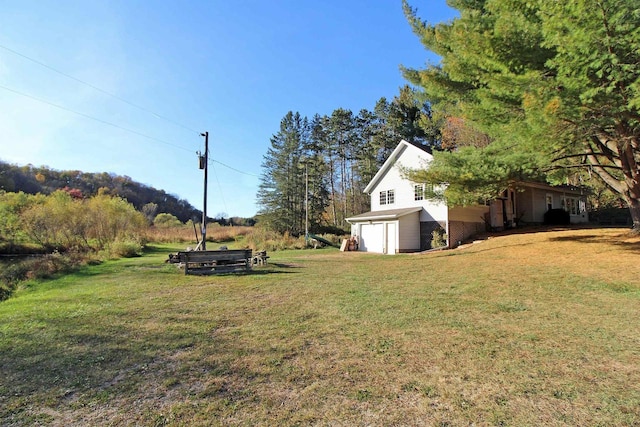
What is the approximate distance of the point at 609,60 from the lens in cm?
720

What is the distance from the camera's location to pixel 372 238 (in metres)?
22.1

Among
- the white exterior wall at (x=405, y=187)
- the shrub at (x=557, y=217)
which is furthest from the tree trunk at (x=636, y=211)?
the shrub at (x=557, y=217)

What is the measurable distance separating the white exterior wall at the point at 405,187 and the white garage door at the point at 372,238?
196 cm

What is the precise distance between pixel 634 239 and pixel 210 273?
611 inches

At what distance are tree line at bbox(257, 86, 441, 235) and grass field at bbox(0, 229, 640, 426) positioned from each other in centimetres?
2995

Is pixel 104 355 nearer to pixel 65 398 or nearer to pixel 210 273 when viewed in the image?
pixel 65 398

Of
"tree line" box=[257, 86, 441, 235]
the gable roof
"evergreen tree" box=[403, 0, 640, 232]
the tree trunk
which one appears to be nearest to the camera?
"evergreen tree" box=[403, 0, 640, 232]

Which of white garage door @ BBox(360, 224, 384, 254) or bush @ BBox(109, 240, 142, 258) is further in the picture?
white garage door @ BBox(360, 224, 384, 254)

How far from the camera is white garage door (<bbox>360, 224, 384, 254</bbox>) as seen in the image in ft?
69.8

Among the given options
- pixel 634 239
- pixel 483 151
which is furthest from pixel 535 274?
pixel 634 239

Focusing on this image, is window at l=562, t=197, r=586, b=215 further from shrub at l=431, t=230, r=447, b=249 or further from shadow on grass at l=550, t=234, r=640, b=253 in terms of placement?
shrub at l=431, t=230, r=447, b=249

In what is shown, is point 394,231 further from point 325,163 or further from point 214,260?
point 325,163

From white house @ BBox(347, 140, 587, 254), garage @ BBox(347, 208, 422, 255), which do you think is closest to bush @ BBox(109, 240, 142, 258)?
white house @ BBox(347, 140, 587, 254)

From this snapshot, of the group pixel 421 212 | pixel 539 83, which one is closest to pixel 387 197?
pixel 421 212
